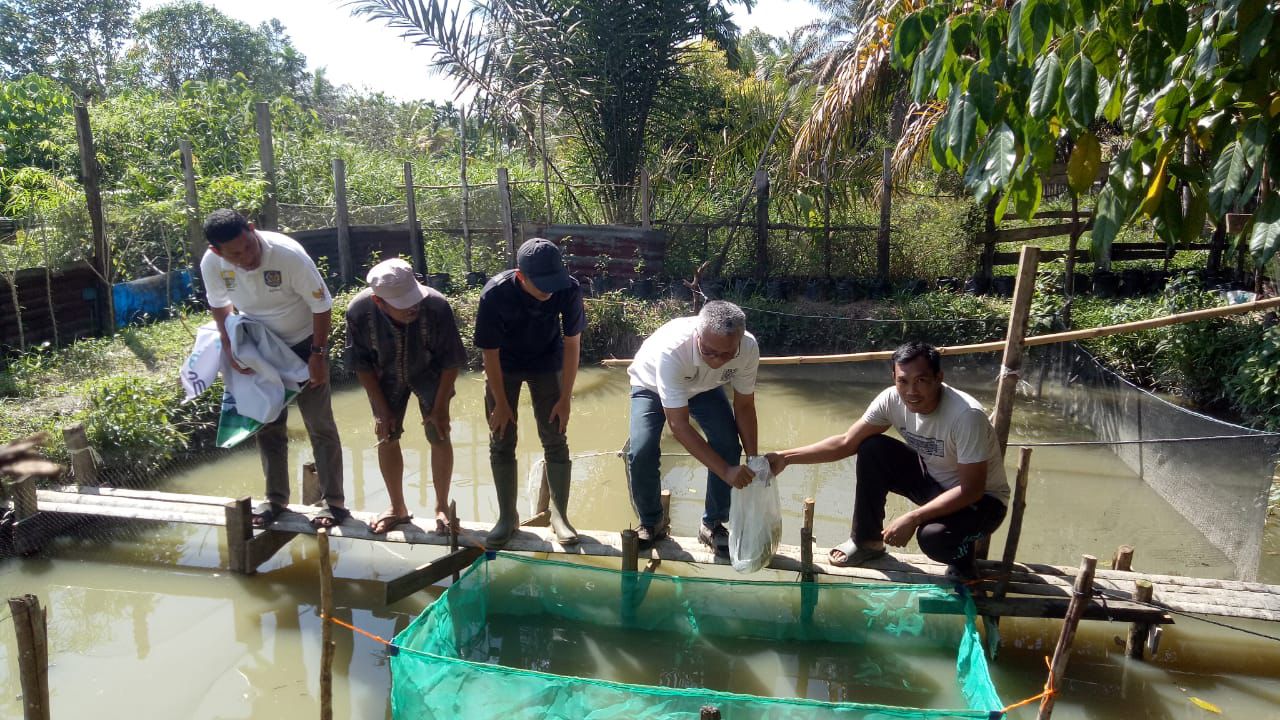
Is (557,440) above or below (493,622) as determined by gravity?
above

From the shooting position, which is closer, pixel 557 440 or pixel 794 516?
pixel 557 440

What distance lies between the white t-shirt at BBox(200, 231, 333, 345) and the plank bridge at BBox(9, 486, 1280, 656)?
3.15ft

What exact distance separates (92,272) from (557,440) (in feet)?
20.2

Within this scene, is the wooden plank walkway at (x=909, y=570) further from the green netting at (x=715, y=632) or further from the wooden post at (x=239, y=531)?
the green netting at (x=715, y=632)

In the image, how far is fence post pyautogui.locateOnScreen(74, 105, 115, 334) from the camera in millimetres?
6734

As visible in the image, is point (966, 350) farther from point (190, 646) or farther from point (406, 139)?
point (406, 139)

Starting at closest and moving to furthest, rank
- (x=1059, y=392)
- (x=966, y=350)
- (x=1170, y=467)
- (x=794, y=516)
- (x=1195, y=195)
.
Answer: (x=1195, y=195) < (x=966, y=350) < (x=1170, y=467) < (x=794, y=516) < (x=1059, y=392)

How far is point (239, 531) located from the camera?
13.8ft

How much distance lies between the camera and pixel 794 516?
5.29 meters

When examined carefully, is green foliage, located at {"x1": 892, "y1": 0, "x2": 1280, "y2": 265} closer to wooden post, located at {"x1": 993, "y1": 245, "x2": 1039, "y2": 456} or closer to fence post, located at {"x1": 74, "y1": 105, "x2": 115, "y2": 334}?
wooden post, located at {"x1": 993, "y1": 245, "x2": 1039, "y2": 456}

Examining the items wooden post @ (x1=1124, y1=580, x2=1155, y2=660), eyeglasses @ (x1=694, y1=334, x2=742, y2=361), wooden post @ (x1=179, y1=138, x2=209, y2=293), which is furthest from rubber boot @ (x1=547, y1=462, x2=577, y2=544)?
wooden post @ (x1=179, y1=138, x2=209, y2=293)

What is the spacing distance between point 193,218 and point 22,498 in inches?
176

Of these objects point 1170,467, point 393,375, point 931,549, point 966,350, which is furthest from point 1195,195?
point 1170,467

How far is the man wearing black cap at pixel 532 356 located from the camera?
3.47m
